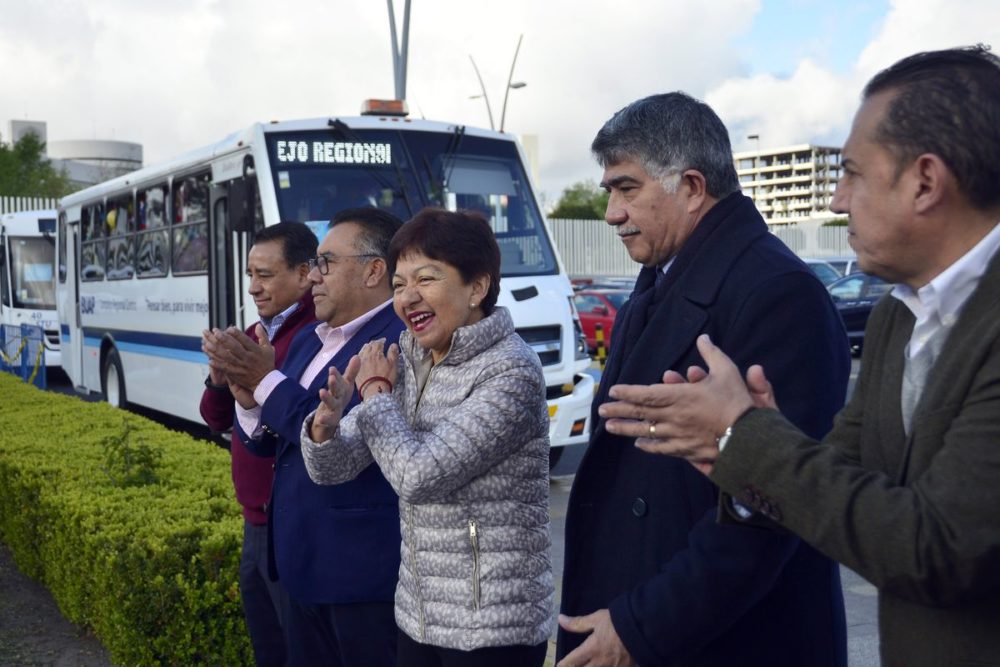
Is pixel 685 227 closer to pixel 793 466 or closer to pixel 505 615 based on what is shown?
pixel 793 466

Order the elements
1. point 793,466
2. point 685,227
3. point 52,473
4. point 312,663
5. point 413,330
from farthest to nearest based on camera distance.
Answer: point 52,473 < point 312,663 < point 413,330 < point 685,227 < point 793,466

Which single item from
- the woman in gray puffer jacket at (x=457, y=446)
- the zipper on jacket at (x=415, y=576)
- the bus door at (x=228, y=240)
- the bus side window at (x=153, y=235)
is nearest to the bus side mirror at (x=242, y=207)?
the bus door at (x=228, y=240)

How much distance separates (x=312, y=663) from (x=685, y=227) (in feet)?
5.99

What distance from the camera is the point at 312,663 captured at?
3.33 meters

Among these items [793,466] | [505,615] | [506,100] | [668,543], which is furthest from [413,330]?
[506,100]

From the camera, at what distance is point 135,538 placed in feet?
15.5

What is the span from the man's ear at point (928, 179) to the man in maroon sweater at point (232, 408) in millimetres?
2463

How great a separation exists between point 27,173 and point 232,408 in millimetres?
45553

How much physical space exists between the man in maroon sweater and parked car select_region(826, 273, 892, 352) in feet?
57.7

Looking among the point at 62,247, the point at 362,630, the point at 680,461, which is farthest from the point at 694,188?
the point at 62,247

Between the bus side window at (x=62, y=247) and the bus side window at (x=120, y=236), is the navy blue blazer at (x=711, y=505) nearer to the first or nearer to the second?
the bus side window at (x=120, y=236)

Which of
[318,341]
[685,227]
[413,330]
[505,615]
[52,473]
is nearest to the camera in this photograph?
[685,227]

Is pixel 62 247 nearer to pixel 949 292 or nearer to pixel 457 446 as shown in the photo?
pixel 457 446

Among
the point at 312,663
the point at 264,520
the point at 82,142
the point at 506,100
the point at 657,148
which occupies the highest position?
the point at 82,142
